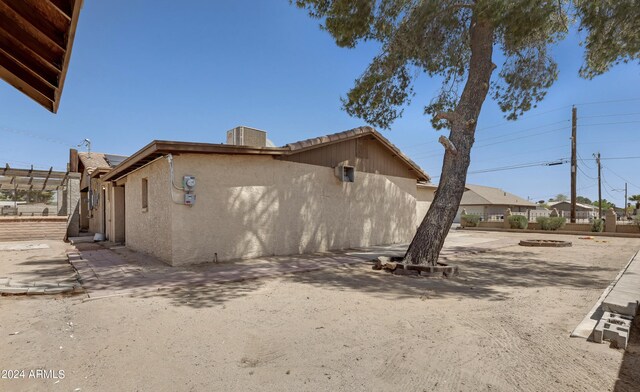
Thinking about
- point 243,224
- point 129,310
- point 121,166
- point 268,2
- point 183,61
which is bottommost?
point 129,310

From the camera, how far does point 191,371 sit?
2.82 meters

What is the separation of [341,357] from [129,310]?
3299 mm

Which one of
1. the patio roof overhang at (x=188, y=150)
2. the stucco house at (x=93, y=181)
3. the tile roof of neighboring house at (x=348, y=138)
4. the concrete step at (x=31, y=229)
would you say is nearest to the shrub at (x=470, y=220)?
the tile roof of neighboring house at (x=348, y=138)

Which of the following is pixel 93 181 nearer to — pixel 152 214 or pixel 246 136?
pixel 152 214

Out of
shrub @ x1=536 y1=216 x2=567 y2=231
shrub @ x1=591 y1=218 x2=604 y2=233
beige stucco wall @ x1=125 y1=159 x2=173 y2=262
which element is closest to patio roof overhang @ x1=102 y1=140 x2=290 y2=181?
beige stucco wall @ x1=125 y1=159 x2=173 y2=262

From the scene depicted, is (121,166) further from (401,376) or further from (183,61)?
(401,376)

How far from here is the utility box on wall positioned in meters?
10.9

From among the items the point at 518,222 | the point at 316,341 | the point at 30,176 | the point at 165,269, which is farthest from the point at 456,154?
the point at 30,176

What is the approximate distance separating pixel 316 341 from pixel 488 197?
42064 millimetres

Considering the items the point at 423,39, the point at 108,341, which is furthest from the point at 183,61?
the point at 108,341

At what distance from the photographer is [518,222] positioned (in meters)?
22.1

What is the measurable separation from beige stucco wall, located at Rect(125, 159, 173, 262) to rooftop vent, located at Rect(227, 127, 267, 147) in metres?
2.61

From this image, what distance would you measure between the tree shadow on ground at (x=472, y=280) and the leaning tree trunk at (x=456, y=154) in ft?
3.32

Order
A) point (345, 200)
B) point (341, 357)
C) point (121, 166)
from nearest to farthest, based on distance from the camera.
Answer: point (341, 357)
point (121, 166)
point (345, 200)
